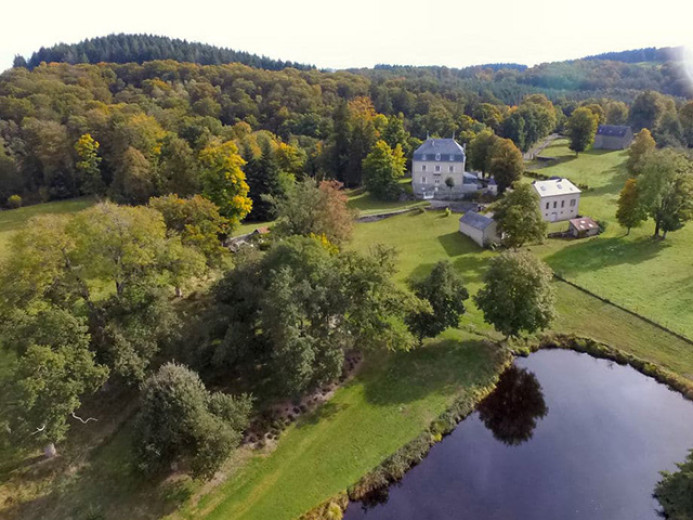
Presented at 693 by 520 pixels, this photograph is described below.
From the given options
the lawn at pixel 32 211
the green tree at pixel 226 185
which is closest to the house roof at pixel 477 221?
the green tree at pixel 226 185

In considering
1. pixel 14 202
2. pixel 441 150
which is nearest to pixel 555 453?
pixel 441 150

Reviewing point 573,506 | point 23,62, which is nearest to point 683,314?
point 573,506

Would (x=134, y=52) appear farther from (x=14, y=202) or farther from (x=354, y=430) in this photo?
(x=354, y=430)

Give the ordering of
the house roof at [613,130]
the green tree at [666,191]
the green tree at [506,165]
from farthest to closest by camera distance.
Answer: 1. the house roof at [613,130]
2. the green tree at [506,165]
3. the green tree at [666,191]

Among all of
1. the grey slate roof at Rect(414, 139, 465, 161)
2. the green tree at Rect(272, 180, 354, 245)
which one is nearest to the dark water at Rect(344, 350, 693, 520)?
the green tree at Rect(272, 180, 354, 245)

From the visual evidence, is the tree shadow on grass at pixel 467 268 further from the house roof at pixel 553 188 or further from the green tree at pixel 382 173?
the green tree at pixel 382 173

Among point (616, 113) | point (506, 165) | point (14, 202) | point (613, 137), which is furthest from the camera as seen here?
point (616, 113)

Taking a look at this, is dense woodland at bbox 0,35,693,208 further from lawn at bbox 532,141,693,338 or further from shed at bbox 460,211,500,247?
lawn at bbox 532,141,693,338
